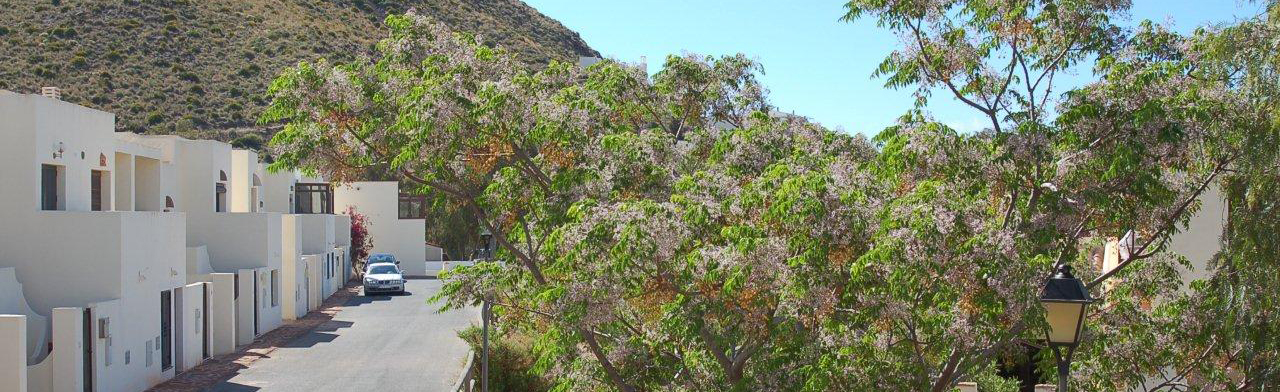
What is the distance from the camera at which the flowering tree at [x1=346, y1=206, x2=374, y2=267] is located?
59.1m

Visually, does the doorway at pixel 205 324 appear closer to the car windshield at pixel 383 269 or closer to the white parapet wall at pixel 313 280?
the white parapet wall at pixel 313 280

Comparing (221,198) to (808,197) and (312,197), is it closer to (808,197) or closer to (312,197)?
(312,197)

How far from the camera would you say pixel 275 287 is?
35750 mm

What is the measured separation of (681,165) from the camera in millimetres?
14086

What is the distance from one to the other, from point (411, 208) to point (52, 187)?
39639 mm

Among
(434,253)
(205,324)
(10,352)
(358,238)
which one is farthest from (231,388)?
(434,253)

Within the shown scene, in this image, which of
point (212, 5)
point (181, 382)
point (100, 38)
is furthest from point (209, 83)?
point (181, 382)

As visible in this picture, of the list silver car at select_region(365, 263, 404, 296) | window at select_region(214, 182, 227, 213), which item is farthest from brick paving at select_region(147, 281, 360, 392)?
silver car at select_region(365, 263, 404, 296)

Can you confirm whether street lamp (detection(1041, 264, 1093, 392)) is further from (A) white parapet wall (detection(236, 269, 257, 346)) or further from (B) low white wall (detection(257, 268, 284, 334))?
(B) low white wall (detection(257, 268, 284, 334))

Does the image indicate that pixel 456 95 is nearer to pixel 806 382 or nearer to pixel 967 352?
pixel 806 382

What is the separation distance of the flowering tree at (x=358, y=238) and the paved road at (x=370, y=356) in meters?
17.8

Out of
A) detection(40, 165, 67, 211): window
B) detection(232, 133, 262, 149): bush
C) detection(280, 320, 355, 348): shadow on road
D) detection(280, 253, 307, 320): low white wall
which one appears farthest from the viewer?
detection(232, 133, 262, 149): bush

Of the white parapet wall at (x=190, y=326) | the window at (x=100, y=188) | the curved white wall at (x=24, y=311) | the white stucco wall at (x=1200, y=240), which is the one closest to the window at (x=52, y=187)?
the curved white wall at (x=24, y=311)

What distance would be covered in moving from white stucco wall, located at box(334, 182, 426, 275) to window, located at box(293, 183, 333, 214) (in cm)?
600
